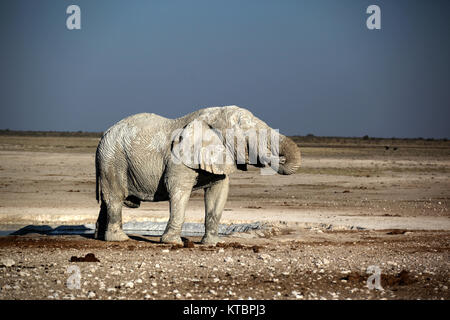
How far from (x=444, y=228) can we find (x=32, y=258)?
10197mm

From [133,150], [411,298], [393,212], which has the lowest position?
[393,212]

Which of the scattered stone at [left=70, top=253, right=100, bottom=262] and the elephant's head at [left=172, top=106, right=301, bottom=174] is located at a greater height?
the elephant's head at [left=172, top=106, right=301, bottom=174]

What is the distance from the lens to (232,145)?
13805 millimetres

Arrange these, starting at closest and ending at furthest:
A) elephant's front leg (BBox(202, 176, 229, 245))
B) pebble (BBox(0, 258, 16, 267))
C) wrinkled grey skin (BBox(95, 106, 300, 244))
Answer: pebble (BBox(0, 258, 16, 267)) → wrinkled grey skin (BBox(95, 106, 300, 244)) → elephant's front leg (BBox(202, 176, 229, 245))

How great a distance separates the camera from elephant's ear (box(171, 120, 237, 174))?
545 inches

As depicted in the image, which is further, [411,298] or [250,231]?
[250,231]

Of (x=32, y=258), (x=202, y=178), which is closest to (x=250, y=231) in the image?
(x=202, y=178)

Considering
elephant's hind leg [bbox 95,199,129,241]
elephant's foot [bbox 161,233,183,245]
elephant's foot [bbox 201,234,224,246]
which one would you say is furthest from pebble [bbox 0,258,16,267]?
elephant's foot [bbox 201,234,224,246]

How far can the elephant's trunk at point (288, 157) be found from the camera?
1360cm

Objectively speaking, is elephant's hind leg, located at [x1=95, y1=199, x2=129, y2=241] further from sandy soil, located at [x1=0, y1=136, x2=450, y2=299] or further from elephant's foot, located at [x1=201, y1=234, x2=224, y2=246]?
elephant's foot, located at [x1=201, y1=234, x2=224, y2=246]

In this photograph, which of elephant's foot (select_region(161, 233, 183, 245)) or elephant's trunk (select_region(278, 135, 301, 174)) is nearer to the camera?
elephant's trunk (select_region(278, 135, 301, 174))

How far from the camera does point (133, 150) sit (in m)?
14.5
